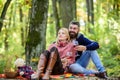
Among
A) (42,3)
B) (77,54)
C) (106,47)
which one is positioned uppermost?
(42,3)

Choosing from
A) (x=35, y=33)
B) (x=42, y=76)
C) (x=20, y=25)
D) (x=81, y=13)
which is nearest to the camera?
(x=42, y=76)

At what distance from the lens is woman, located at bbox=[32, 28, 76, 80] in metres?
7.08

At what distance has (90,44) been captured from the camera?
7.71 meters

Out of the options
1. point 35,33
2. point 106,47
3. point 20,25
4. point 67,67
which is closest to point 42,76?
point 67,67

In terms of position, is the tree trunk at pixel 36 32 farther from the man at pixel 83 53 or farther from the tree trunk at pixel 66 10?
the tree trunk at pixel 66 10

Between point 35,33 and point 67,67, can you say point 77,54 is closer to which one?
point 67,67

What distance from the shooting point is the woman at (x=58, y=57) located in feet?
23.2

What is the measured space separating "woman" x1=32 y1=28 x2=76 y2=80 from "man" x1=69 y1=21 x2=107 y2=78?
0.17m

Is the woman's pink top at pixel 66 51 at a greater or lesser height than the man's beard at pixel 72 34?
lesser

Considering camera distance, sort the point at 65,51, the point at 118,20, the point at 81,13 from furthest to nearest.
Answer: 1. the point at 81,13
2. the point at 118,20
3. the point at 65,51

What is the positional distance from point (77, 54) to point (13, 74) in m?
1.58

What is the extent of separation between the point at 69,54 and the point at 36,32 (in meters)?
1.94

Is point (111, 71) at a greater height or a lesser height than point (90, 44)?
lesser

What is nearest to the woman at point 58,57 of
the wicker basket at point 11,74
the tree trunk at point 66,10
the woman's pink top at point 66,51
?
the woman's pink top at point 66,51
